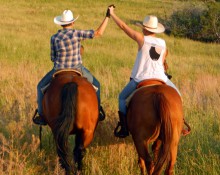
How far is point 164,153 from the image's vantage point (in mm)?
4680

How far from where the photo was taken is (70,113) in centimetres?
498

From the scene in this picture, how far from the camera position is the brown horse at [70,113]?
500 cm

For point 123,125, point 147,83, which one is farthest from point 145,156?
point 147,83

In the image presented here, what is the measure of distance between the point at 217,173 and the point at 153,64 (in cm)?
168

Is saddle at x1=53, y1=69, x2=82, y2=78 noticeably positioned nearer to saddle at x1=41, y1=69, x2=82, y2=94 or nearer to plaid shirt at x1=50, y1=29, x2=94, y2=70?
saddle at x1=41, y1=69, x2=82, y2=94

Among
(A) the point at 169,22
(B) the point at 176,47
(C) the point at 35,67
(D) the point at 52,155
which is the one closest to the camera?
(D) the point at 52,155

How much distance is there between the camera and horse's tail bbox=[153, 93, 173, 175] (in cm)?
460

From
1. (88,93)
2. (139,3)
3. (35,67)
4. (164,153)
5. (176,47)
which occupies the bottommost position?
(139,3)

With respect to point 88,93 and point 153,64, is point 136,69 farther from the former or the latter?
point 88,93

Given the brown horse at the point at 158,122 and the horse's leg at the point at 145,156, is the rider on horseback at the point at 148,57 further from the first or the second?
the horse's leg at the point at 145,156

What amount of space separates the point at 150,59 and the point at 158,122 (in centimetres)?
105

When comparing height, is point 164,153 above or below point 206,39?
above

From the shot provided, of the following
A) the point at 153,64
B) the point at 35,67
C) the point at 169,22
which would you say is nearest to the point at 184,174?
the point at 153,64

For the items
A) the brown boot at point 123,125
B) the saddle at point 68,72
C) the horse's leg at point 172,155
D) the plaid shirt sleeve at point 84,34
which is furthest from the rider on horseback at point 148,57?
the horse's leg at point 172,155
